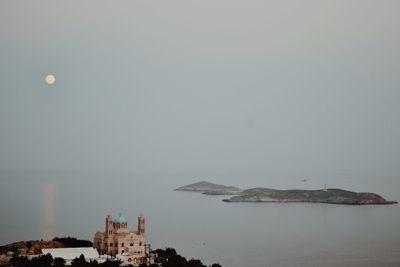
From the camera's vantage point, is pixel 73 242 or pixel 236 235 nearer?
pixel 73 242

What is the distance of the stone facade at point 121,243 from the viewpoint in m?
21.0

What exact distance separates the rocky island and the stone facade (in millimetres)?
48159

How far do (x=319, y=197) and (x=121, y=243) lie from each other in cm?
5263

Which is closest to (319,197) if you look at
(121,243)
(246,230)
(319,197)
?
(319,197)

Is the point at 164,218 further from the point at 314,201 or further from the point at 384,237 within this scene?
the point at 314,201

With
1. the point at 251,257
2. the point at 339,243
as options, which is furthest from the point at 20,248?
the point at 339,243

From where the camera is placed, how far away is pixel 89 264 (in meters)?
18.8

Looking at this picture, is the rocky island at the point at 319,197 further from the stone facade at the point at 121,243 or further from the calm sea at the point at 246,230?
the stone facade at the point at 121,243

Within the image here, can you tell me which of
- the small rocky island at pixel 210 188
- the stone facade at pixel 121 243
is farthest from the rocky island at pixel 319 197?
the stone facade at pixel 121 243

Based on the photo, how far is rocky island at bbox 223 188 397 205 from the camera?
66.1 meters

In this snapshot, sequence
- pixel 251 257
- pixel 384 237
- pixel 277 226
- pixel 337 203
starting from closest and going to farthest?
pixel 251 257 < pixel 384 237 < pixel 277 226 < pixel 337 203

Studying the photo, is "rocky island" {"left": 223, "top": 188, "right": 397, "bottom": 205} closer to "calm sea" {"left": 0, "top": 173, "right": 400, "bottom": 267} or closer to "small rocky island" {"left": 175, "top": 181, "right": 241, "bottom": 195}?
"calm sea" {"left": 0, "top": 173, "right": 400, "bottom": 267}

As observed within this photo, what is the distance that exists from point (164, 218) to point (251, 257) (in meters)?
19.3

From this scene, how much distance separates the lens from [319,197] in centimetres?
7081
